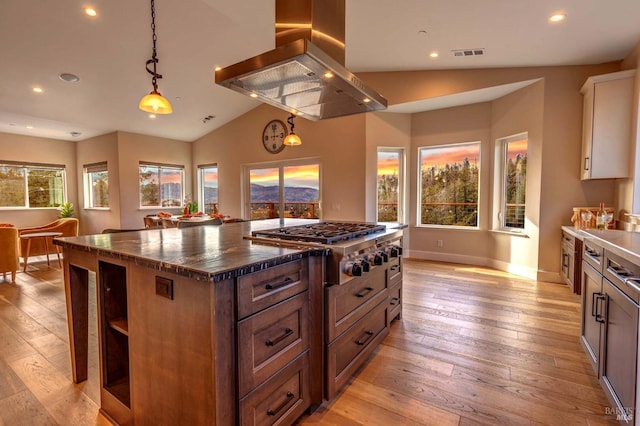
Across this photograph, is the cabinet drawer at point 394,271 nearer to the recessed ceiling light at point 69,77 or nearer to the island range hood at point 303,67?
the island range hood at point 303,67

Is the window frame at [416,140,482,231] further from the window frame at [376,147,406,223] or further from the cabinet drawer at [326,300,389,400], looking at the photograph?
the cabinet drawer at [326,300,389,400]

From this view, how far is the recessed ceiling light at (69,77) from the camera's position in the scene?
461 cm

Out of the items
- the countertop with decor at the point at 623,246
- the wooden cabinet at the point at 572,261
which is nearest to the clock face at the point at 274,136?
the wooden cabinet at the point at 572,261

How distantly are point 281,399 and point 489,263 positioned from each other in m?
4.76

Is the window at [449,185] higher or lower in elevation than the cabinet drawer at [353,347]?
higher

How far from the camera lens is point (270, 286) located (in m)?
1.36

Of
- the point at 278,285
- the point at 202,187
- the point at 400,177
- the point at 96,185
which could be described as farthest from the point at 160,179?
the point at 278,285

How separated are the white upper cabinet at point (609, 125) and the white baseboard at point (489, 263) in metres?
1.44

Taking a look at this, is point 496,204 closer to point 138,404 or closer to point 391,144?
point 391,144

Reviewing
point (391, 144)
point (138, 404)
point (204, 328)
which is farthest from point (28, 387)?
point (391, 144)

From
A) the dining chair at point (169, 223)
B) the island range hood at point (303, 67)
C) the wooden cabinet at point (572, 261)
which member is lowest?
the wooden cabinet at point (572, 261)

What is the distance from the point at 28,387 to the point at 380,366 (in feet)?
Answer: 7.70

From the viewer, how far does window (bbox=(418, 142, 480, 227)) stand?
208 inches

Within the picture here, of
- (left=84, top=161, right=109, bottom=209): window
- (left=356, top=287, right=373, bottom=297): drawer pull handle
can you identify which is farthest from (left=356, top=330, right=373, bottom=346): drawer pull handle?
(left=84, top=161, right=109, bottom=209): window
